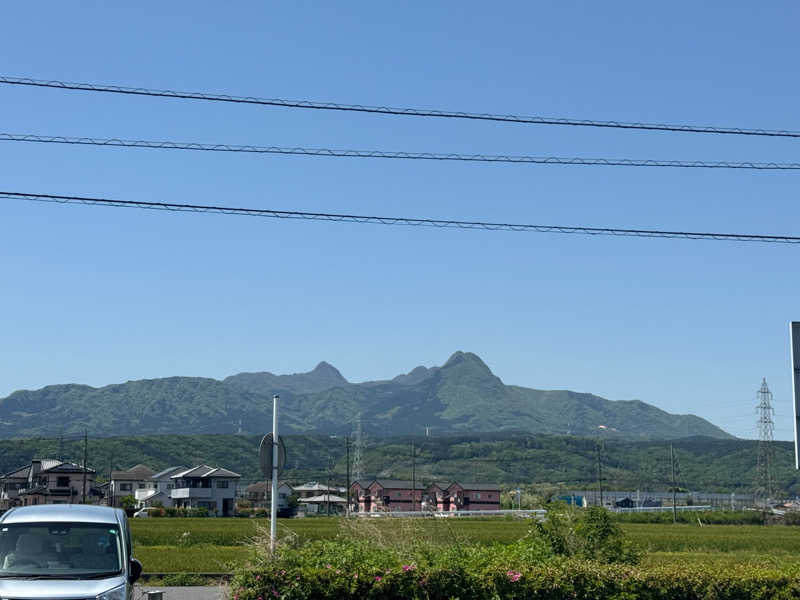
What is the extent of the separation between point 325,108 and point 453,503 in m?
162

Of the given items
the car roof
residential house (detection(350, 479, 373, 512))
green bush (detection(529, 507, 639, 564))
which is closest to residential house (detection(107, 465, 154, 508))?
residential house (detection(350, 479, 373, 512))

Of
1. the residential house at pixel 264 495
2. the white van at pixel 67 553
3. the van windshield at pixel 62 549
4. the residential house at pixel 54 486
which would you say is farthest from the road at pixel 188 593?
the residential house at pixel 264 495

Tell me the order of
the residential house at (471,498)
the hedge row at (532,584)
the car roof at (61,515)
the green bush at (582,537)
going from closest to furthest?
1. the car roof at (61,515)
2. the hedge row at (532,584)
3. the green bush at (582,537)
4. the residential house at (471,498)

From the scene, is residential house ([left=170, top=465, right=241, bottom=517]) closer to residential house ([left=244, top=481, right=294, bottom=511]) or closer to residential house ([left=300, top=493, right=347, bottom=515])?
residential house ([left=244, top=481, right=294, bottom=511])

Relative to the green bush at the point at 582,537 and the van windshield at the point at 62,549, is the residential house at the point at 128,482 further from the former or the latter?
the van windshield at the point at 62,549

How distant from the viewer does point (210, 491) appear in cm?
13412

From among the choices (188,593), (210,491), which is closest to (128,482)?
(210,491)

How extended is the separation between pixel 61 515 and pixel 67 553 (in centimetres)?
84

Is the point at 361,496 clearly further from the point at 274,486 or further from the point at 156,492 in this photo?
the point at 274,486

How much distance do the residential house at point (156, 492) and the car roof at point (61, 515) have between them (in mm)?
130510

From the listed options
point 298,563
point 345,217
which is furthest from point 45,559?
point 345,217

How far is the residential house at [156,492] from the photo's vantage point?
150000 mm

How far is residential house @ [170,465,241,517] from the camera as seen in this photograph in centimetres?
13312

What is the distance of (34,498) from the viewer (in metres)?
122
